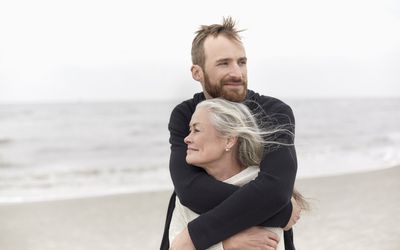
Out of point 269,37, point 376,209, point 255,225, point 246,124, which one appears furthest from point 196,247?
point 269,37

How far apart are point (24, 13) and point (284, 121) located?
27621mm

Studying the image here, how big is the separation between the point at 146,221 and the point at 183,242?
3.66 m

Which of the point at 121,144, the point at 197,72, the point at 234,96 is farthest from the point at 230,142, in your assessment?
the point at 121,144

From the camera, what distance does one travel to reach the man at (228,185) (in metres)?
1.30

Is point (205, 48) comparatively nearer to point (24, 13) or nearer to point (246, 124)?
point (246, 124)

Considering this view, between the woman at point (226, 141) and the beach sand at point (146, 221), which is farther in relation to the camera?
the beach sand at point (146, 221)

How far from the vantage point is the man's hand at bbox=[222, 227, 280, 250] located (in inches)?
51.9

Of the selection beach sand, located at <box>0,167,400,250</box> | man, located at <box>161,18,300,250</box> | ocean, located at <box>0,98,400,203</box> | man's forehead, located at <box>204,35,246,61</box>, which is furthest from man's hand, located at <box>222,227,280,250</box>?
ocean, located at <box>0,98,400,203</box>

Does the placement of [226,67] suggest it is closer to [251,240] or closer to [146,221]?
[251,240]

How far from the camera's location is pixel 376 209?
500cm

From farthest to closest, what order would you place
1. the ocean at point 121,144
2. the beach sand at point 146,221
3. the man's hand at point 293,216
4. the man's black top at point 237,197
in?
the ocean at point 121,144 < the beach sand at point 146,221 < the man's hand at point 293,216 < the man's black top at point 237,197

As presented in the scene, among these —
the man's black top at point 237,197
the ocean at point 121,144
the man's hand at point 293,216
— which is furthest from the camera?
the ocean at point 121,144

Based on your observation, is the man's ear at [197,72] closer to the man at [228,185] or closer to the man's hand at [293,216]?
the man at [228,185]

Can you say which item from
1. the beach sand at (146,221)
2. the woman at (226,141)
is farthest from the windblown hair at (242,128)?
the beach sand at (146,221)
